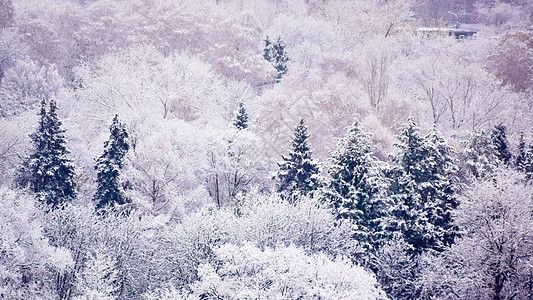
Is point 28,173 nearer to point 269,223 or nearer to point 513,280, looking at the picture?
point 269,223

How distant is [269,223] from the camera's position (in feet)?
76.5

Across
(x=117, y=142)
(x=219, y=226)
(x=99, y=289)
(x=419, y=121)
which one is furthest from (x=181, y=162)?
(x=419, y=121)

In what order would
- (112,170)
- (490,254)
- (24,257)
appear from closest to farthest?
(24,257) < (490,254) < (112,170)

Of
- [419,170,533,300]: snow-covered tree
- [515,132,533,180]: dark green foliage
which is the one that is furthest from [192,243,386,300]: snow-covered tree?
[515,132,533,180]: dark green foliage

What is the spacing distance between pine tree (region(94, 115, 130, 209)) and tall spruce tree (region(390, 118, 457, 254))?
15346mm

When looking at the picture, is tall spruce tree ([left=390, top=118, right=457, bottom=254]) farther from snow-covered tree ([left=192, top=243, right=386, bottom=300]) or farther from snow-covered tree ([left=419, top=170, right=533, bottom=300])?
snow-covered tree ([left=192, top=243, right=386, bottom=300])

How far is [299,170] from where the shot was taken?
88.1 ft

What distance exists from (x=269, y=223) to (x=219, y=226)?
2608mm

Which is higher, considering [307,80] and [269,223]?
[307,80]

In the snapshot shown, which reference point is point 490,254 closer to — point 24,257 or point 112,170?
point 112,170

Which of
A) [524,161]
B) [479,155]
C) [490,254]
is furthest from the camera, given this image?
[524,161]

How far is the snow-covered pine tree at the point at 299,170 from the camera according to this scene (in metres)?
27.0

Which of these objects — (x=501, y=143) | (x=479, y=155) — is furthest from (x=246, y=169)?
(x=501, y=143)

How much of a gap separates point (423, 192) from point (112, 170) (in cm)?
1719
